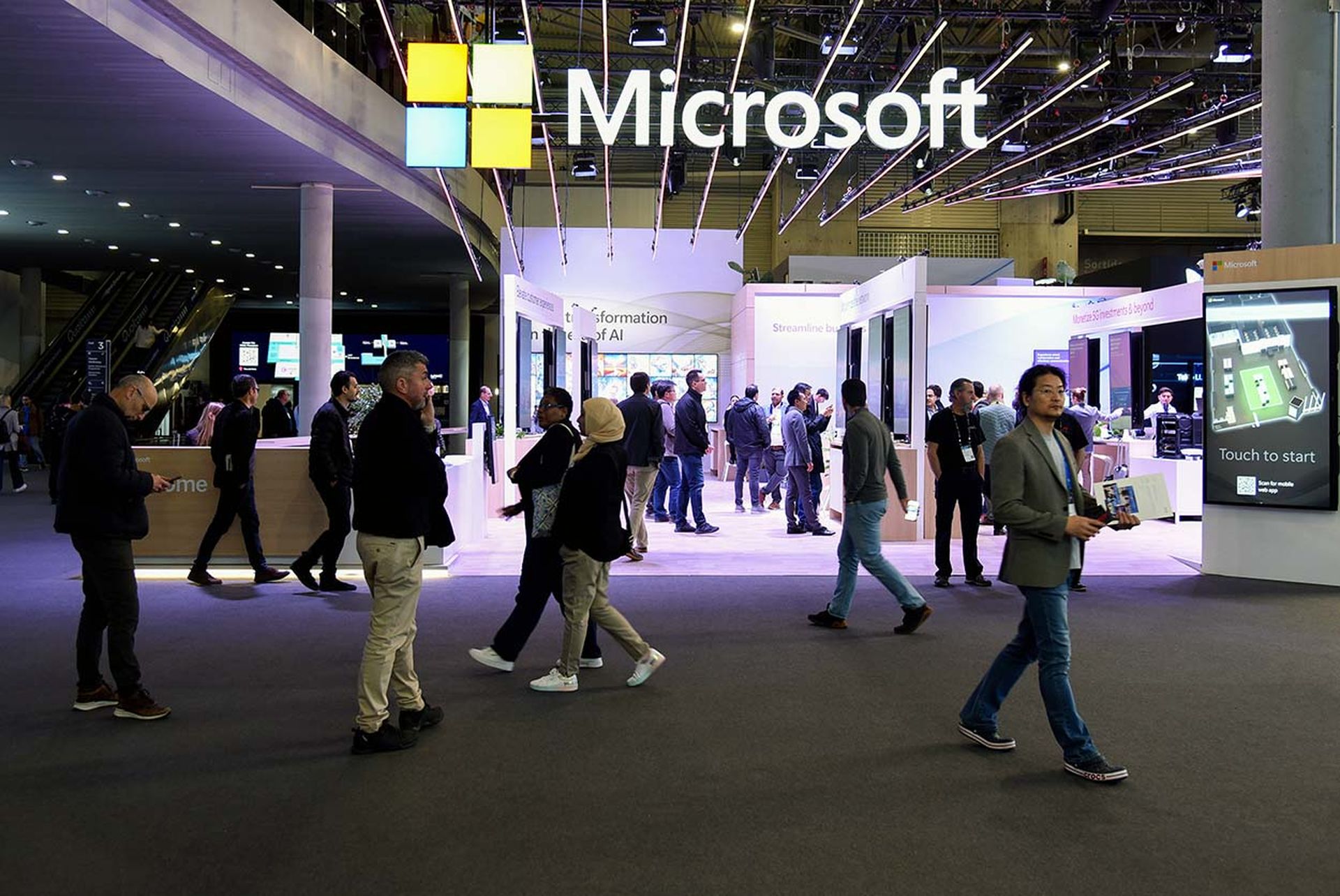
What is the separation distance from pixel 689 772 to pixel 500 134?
8.39 m

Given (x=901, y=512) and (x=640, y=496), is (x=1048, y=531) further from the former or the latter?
(x=901, y=512)

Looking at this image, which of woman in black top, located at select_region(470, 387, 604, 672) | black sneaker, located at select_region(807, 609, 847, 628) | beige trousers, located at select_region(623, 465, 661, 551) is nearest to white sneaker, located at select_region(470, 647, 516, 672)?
woman in black top, located at select_region(470, 387, 604, 672)

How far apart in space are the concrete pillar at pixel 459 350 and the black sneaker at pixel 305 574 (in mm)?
16691

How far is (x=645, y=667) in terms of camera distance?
511 cm

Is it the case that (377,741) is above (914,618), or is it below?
below

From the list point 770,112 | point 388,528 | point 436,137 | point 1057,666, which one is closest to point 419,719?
point 388,528

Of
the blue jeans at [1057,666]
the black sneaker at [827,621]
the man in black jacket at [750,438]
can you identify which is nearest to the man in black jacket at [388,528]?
the blue jeans at [1057,666]

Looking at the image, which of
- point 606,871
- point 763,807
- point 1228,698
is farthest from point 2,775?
point 1228,698

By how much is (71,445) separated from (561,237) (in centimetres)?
1668

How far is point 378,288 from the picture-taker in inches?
1059

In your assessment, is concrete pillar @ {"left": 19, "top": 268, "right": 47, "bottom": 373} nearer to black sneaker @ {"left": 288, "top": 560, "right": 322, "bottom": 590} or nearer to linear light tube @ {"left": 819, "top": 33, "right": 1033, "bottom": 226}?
linear light tube @ {"left": 819, "top": 33, "right": 1033, "bottom": 226}

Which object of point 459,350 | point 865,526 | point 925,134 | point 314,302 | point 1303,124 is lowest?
point 865,526

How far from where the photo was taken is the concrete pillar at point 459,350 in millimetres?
25500

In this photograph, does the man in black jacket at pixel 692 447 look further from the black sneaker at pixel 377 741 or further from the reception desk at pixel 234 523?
the black sneaker at pixel 377 741
